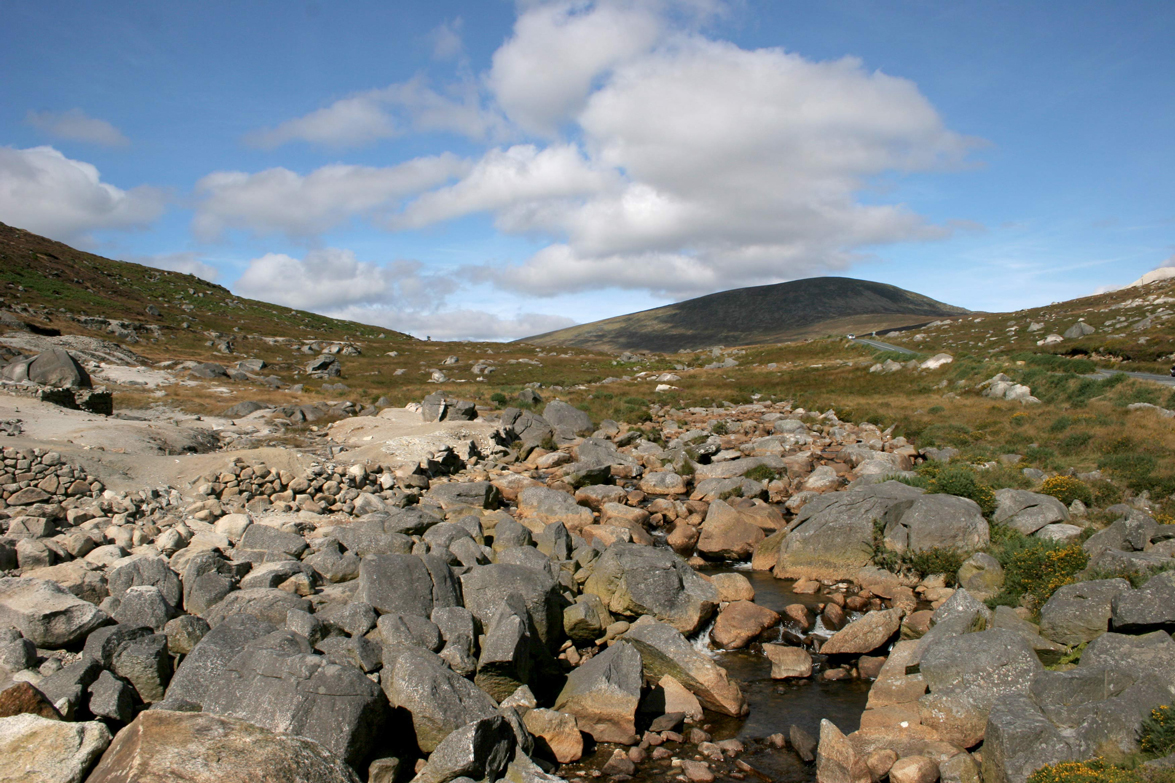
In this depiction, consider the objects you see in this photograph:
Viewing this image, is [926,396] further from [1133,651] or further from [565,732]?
[565,732]

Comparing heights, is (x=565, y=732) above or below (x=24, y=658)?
below

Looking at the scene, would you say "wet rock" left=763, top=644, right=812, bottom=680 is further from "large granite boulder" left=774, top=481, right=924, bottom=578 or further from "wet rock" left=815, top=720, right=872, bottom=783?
"large granite boulder" left=774, top=481, right=924, bottom=578

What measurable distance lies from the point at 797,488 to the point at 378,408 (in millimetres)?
29341

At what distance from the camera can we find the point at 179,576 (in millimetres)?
14422

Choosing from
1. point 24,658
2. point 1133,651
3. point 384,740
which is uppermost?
point 24,658

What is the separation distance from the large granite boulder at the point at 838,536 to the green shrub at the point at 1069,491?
4041mm

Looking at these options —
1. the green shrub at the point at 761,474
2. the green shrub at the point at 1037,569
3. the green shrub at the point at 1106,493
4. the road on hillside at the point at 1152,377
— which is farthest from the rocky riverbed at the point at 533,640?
the road on hillside at the point at 1152,377

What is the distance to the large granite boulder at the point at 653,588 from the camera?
15.4 m

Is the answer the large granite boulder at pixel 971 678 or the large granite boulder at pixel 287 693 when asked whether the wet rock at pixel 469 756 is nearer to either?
the large granite boulder at pixel 287 693

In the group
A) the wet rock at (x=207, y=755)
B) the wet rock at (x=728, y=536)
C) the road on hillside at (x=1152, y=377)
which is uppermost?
the road on hillside at (x=1152, y=377)

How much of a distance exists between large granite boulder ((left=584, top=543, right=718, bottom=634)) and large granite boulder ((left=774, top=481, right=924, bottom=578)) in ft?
13.7

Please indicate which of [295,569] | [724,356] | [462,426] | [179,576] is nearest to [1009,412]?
[462,426]

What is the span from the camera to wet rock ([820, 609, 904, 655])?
1407 centimetres

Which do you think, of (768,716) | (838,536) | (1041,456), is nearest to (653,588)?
(768,716)
